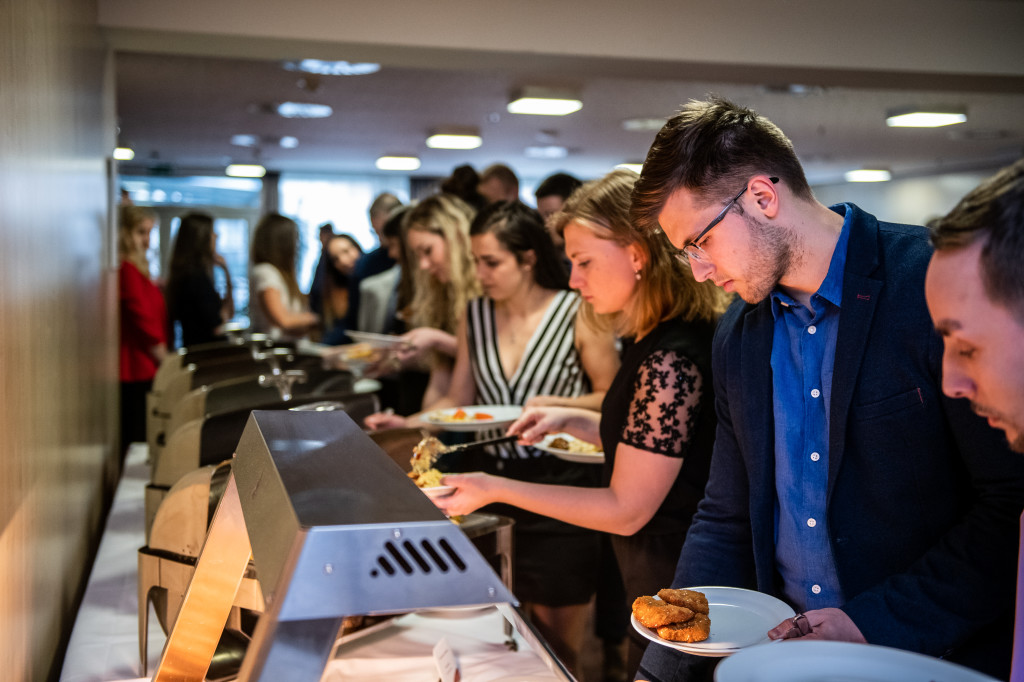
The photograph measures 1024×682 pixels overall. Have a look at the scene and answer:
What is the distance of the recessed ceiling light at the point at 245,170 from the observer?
422 inches

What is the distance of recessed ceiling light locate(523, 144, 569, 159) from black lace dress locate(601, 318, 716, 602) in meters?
7.79

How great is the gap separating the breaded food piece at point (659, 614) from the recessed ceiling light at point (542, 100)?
4.85 metres

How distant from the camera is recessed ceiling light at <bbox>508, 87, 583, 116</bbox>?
550 cm

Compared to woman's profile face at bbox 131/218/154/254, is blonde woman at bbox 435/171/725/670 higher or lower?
lower

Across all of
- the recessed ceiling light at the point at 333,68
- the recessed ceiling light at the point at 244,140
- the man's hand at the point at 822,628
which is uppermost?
the recessed ceiling light at the point at 244,140

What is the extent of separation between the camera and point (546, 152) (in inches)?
374

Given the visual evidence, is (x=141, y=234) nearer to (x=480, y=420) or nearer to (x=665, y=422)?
(x=480, y=420)

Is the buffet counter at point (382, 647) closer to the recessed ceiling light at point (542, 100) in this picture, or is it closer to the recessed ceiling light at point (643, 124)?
the recessed ceiling light at point (542, 100)

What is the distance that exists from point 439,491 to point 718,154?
61 centimetres

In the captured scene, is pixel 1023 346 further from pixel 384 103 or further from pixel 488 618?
pixel 384 103

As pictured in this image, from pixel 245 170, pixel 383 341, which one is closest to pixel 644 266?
pixel 383 341

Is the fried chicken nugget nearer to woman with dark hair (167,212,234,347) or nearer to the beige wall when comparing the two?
the beige wall

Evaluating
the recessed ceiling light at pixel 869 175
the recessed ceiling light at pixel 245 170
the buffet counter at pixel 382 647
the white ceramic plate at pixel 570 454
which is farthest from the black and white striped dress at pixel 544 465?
the recessed ceiling light at pixel 869 175

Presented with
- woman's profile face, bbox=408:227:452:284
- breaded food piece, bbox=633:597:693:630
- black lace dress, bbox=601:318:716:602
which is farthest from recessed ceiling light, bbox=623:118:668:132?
breaded food piece, bbox=633:597:693:630
